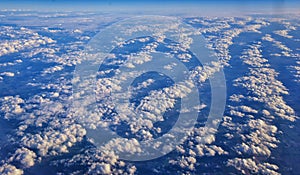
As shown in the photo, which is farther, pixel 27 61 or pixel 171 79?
pixel 27 61

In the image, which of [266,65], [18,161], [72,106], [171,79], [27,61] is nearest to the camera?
[18,161]

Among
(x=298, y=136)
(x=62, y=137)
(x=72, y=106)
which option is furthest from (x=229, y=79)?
(x=62, y=137)

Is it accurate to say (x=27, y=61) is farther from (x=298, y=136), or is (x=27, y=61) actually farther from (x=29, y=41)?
(x=298, y=136)

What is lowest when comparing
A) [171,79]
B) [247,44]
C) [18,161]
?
[18,161]

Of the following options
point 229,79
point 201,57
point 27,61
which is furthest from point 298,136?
point 27,61

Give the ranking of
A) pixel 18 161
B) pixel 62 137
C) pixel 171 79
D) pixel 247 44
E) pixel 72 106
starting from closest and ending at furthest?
pixel 18 161, pixel 62 137, pixel 72 106, pixel 171 79, pixel 247 44

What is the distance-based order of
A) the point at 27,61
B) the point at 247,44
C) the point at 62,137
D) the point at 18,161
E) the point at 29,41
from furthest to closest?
1. the point at 29,41
2. the point at 247,44
3. the point at 27,61
4. the point at 62,137
5. the point at 18,161

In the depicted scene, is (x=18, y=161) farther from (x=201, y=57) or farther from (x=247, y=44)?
(x=247, y=44)

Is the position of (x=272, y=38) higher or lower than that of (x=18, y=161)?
Result: higher

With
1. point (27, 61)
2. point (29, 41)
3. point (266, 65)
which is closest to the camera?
point (266, 65)
